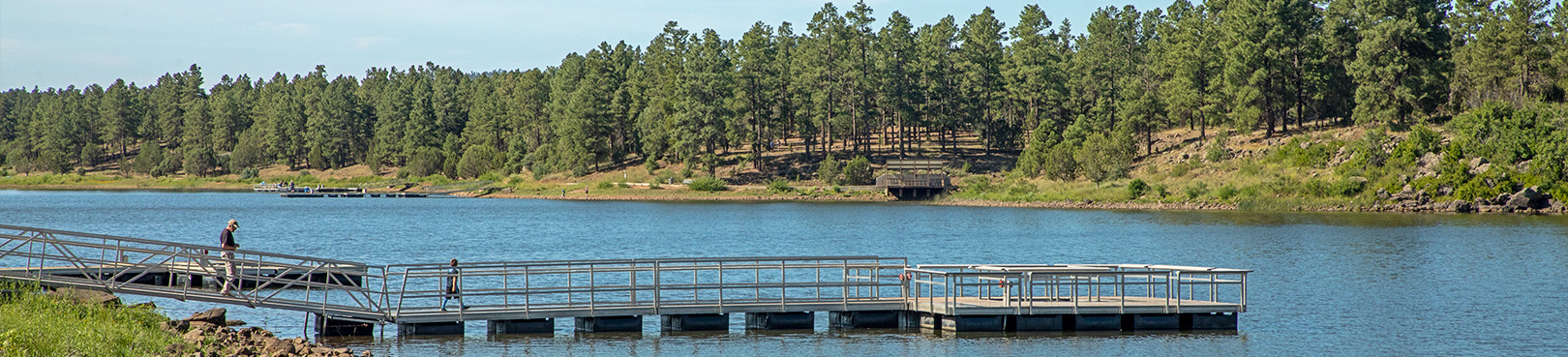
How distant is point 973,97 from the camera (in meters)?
128

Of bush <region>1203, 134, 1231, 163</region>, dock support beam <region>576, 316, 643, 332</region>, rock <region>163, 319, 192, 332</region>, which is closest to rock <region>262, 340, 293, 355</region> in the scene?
rock <region>163, 319, 192, 332</region>

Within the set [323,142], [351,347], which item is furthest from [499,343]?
[323,142]

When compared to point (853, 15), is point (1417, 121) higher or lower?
lower

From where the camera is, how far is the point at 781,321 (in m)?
30.1

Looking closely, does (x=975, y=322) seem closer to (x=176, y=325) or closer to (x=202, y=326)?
(x=202, y=326)

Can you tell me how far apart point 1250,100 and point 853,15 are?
40.9m

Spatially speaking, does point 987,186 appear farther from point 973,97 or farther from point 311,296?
point 311,296

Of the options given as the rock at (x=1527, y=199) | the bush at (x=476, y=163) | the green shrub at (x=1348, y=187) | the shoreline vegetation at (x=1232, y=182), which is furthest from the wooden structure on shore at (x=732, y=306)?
the bush at (x=476, y=163)

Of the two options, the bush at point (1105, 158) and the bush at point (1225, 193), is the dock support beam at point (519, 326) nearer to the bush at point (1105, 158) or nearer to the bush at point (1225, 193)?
the bush at point (1225, 193)

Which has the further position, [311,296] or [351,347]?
[311,296]

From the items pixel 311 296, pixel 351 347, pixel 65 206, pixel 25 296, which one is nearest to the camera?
pixel 25 296

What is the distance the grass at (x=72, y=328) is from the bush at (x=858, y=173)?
Result: 93565 mm

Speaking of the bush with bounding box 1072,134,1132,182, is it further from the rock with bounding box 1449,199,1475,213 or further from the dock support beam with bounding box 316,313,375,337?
the dock support beam with bounding box 316,313,375,337

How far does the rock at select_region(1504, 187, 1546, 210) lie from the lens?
79750mm
